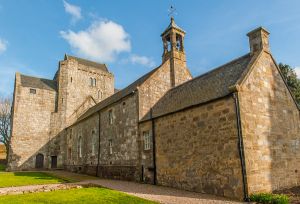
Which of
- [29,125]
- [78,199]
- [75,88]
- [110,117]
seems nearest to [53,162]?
[29,125]

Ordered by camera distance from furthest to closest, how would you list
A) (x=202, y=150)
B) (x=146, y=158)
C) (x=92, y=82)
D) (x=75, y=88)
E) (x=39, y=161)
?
(x=92, y=82), (x=75, y=88), (x=39, y=161), (x=146, y=158), (x=202, y=150)

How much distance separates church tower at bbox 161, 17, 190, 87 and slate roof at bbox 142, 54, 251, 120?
2.81m

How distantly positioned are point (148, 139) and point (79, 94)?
79.3 feet

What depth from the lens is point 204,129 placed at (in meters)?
14.2

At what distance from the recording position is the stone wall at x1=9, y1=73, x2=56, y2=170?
1394 inches

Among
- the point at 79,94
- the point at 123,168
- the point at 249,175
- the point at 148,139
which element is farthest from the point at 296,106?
the point at 79,94

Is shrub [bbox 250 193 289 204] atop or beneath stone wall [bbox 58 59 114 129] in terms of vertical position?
beneath

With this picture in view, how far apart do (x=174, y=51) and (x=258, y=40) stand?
346 inches

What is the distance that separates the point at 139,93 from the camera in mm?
20312

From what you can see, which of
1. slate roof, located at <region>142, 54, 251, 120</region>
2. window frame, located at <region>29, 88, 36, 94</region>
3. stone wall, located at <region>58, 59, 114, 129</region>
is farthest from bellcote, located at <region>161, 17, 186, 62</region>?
window frame, located at <region>29, 88, 36, 94</region>

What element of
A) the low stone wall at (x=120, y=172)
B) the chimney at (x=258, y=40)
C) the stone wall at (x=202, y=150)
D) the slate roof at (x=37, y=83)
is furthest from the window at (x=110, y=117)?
the slate roof at (x=37, y=83)

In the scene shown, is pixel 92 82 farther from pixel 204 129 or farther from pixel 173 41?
pixel 204 129

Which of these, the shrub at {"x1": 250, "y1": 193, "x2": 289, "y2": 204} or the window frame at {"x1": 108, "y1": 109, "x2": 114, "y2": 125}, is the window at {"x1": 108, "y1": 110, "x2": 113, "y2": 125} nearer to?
the window frame at {"x1": 108, "y1": 109, "x2": 114, "y2": 125}

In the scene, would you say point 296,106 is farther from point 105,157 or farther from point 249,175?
point 105,157
